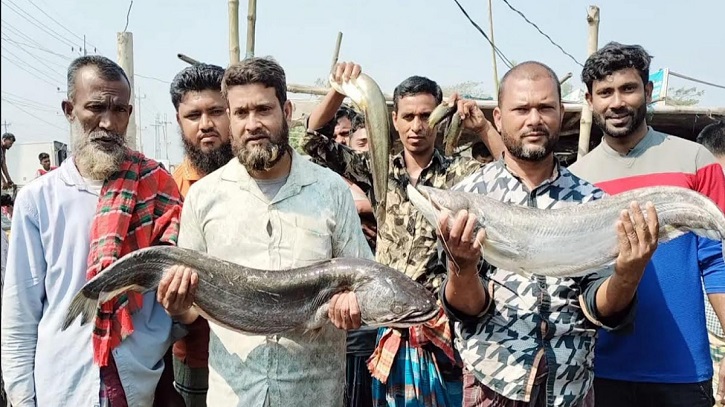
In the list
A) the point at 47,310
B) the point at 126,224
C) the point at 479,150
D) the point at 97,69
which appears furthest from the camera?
the point at 479,150

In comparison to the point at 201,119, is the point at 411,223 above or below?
below

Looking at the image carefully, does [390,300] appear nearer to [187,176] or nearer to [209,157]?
[209,157]

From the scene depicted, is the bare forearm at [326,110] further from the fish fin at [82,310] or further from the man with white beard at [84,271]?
the fish fin at [82,310]

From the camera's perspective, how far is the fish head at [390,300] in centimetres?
280

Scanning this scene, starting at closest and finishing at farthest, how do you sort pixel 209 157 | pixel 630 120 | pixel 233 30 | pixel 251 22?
pixel 630 120 < pixel 209 157 < pixel 233 30 < pixel 251 22

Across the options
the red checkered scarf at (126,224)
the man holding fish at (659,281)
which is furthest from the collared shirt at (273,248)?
the man holding fish at (659,281)

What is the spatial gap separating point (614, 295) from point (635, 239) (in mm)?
272

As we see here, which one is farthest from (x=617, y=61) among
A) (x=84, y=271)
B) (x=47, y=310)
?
(x=47, y=310)

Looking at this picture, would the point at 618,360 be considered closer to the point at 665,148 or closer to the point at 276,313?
the point at 665,148

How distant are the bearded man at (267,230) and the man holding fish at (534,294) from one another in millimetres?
632

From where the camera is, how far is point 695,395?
340cm

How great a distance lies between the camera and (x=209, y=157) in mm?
4066

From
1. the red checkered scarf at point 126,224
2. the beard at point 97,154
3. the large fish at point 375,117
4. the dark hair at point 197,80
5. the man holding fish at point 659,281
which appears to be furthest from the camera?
the dark hair at point 197,80

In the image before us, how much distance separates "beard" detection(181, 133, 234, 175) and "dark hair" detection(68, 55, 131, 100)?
884 millimetres
